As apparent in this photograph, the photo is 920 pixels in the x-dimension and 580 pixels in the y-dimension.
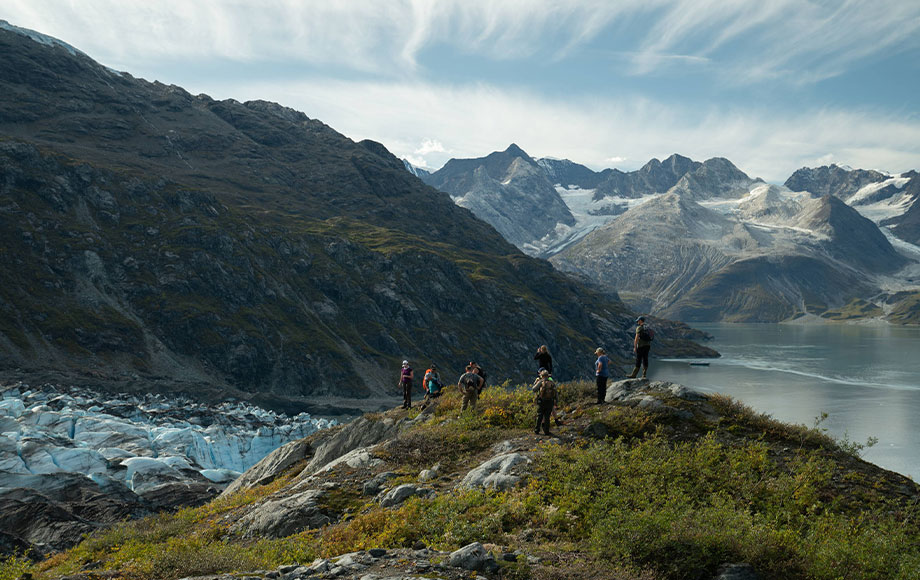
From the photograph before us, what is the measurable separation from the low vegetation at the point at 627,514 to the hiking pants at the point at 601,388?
0.87m

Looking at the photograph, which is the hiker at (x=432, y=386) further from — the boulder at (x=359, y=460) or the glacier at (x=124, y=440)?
the glacier at (x=124, y=440)

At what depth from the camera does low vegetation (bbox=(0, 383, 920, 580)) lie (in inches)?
426

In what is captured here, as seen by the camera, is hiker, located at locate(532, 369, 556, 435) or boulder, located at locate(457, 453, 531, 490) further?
hiker, located at locate(532, 369, 556, 435)

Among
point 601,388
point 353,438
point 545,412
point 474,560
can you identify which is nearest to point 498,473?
point 545,412

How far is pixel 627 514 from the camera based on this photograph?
37.9ft

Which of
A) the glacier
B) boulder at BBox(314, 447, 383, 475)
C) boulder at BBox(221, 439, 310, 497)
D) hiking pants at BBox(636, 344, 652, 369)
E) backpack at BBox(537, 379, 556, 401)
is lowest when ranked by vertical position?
the glacier

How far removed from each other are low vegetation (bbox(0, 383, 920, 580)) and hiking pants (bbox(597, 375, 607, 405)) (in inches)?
34.3

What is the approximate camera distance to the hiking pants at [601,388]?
2252cm

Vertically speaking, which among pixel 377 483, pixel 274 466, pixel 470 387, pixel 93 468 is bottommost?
pixel 93 468

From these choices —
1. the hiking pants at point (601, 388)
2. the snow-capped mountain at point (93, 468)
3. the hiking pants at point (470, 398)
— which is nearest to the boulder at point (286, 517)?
the hiking pants at point (470, 398)

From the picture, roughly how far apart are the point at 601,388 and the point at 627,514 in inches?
445

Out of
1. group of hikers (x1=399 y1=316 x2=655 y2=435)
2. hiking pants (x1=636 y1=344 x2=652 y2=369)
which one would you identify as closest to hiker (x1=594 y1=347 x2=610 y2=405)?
group of hikers (x1=399 y1=316 x2=655 y2=435)

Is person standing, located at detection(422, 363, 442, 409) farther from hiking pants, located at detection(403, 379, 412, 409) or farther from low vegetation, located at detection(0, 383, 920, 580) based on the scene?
low vegetation, located at detection(0, 383, 920, 580)

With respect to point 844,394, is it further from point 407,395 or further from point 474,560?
point 474,560
